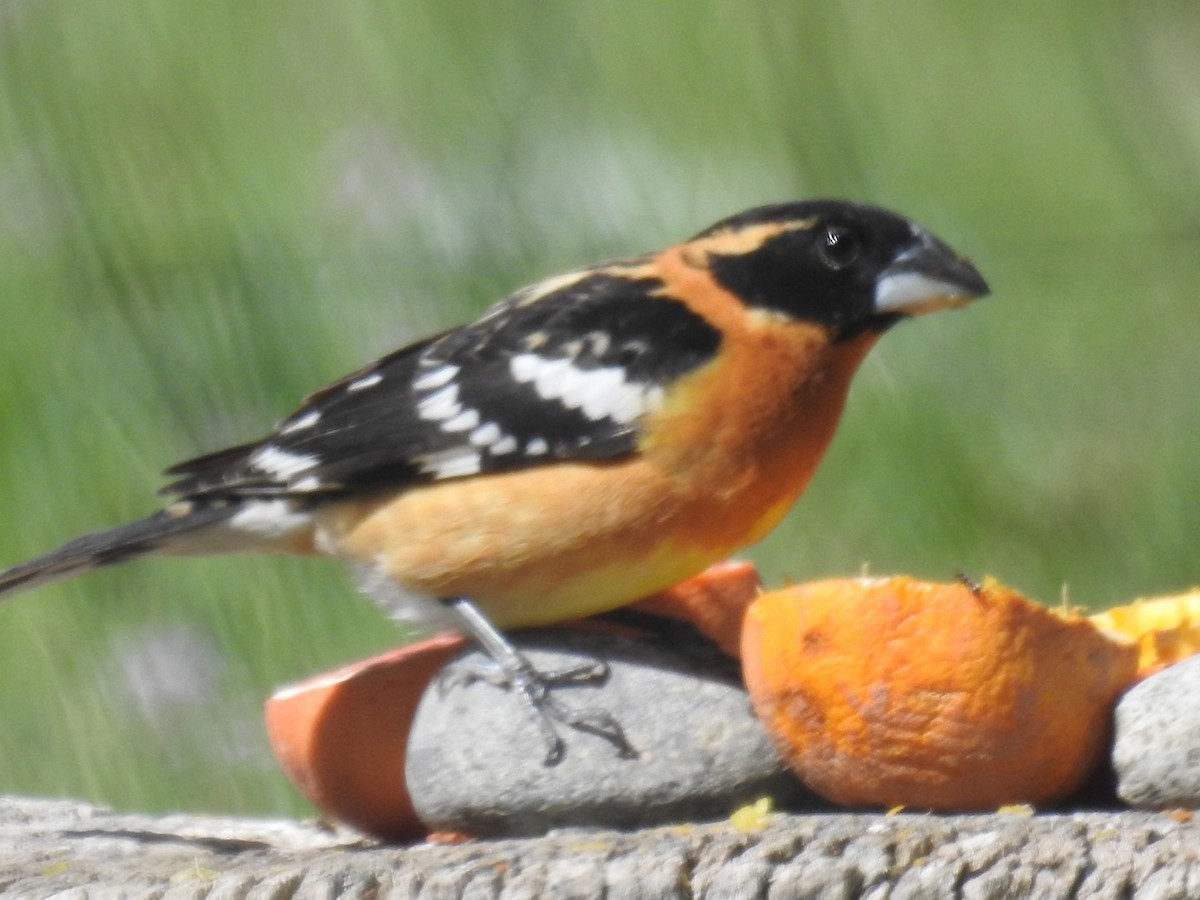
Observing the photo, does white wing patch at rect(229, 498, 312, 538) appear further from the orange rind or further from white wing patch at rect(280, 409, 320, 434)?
the orange rind

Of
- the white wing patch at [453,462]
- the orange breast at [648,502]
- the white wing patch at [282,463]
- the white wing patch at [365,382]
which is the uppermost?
the white wing patch at [365,382]

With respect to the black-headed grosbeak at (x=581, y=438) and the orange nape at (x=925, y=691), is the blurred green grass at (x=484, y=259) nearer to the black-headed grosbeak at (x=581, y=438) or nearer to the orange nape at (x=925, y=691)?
the black-headed grosbeak at (x=581, y=438)

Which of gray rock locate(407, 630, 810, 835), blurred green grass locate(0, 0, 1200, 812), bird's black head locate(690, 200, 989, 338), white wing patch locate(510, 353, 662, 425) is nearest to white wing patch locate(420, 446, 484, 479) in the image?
white wing patch locate(510, 353, 662, 425)

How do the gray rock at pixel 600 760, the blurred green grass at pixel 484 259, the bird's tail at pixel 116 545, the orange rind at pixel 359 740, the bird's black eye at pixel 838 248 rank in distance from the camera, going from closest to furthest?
1. the gray rock at pixel 600 760
2. the orange rind at pixel 359 740
3. the bird's black eye at pixel 838 248
4. the bird's tail at pixel 116 545
5. the blurred green grass at pixel 484 259

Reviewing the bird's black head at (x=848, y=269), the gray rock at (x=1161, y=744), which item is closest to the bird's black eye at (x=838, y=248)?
the bird's black head at (x=848, y=269)

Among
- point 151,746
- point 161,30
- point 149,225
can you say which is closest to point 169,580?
point 151,746
